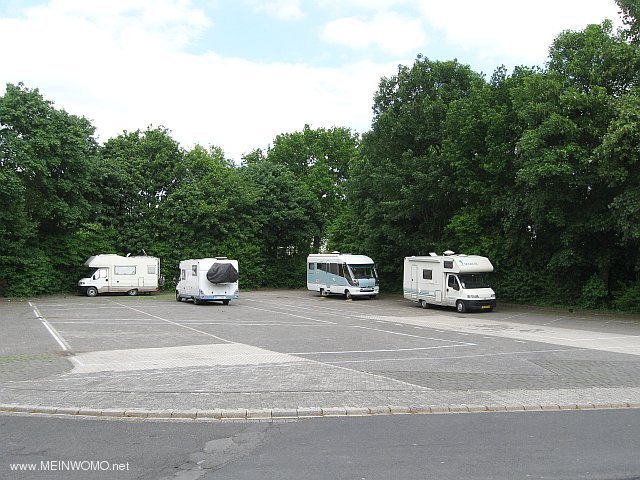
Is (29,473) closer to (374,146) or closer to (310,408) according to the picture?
(310,408)

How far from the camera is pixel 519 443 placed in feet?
23.5

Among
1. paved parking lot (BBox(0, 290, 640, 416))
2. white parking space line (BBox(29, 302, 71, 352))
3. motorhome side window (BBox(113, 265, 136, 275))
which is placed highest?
motorhome side window (BBox(113, 265, 136, 275))

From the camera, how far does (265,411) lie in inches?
344

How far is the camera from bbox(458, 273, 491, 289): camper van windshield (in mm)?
30069

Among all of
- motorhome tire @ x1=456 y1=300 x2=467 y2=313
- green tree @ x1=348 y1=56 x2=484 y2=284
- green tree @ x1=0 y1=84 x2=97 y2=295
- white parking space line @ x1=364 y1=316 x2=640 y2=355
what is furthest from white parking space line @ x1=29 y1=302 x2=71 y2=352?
green tree @ x1=348 y1=56 x2=484 y2=284

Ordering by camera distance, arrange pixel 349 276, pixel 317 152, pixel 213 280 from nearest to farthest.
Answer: pixel 213 280 → pixel 349 276 → pixel 317 152

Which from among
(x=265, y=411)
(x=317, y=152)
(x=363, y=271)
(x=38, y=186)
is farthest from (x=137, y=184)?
(x=265, y=411)

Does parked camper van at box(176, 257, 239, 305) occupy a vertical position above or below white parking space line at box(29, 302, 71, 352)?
above

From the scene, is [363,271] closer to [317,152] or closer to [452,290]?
[452,290]

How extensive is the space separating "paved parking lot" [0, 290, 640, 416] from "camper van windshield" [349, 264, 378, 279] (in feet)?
41.9

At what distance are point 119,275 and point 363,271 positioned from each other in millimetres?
17160

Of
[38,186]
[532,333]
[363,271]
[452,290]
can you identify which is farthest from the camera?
[363,271]

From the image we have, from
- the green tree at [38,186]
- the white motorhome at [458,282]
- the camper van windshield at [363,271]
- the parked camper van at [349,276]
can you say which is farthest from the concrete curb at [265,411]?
the camper van windshield at [363,271]

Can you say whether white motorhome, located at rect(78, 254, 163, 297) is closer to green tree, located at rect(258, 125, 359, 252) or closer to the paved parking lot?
the paved parking lot
